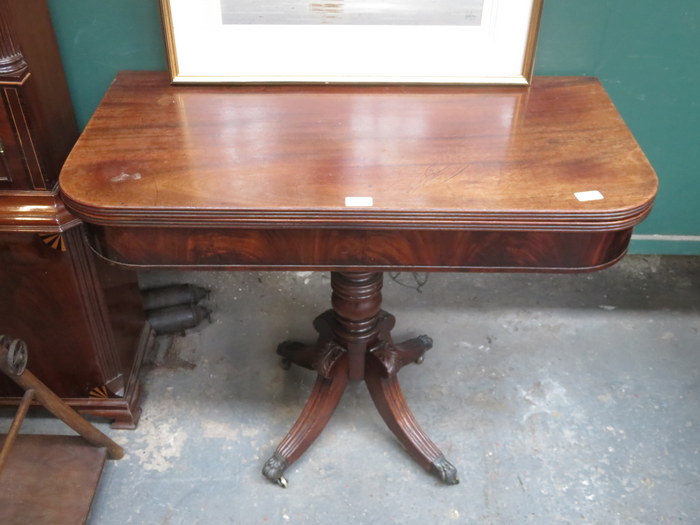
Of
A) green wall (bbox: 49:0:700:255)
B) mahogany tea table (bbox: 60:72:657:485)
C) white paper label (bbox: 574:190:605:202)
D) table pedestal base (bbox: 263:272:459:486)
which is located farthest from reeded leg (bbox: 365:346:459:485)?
green wall (bbox: 49:0:700:255)

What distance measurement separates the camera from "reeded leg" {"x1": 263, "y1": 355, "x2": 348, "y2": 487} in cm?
182

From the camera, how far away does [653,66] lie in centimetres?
188

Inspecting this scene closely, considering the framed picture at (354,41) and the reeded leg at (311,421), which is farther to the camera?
the reeded leg at (311,421)

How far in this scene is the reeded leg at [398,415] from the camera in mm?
1815

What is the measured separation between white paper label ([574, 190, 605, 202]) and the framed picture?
504 millimetres

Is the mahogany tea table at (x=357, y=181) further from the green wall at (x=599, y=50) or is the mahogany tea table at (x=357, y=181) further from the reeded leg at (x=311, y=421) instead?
the reeded leg at (x=311, y=421)

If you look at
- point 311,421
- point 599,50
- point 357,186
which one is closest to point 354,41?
point 357,186

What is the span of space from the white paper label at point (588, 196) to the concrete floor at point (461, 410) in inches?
36.7

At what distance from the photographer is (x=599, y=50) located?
1821 mm

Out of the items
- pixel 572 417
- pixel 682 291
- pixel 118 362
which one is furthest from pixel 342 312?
pixel 682 291

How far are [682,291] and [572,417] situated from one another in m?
0.75

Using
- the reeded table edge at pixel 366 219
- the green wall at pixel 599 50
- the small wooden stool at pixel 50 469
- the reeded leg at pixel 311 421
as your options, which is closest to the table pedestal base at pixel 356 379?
the reeded leg at pixel 311 421

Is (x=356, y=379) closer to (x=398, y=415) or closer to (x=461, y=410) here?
(x=398, y=415)

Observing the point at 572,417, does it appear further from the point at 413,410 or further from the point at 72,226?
the point at 72,226
